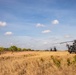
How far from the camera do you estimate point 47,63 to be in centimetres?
3303

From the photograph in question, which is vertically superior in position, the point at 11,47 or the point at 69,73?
the point at 11,47

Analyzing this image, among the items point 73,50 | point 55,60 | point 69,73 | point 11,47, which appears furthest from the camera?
point 11,47

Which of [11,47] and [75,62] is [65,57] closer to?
[75,62]

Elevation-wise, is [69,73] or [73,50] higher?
[73,50]

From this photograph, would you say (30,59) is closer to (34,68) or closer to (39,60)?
(39,60)

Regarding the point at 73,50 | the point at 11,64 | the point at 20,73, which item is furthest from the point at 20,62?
the point at 73,50

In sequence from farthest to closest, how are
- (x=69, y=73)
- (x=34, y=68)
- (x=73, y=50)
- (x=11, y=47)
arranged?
1. (x=11, y=47)
2. (x=73, y=50)
3. (x=34, y=68)
4. (x=69, y=73)

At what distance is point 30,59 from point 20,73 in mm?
5353

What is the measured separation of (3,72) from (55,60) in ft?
26.7

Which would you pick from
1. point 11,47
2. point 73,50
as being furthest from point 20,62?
point 11,47

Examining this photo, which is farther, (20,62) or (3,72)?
(20,62)

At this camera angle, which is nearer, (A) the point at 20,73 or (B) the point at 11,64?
(A) the point at 20,73

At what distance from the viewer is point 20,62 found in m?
33.5

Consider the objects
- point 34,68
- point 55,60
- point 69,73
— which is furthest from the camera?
point 55,60
